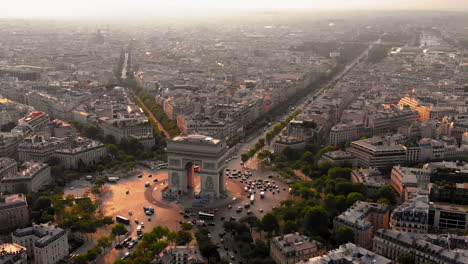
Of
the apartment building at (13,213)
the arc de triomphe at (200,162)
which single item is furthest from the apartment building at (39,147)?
the arc de triomphe at (200,162)

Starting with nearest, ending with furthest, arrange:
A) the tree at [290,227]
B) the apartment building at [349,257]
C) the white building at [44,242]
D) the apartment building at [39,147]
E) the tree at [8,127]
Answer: the apartment building at [349,257] < the white building at [44,242] < the tree at [290,227] < the apartment building at [39,147] < the tree at [8,127]

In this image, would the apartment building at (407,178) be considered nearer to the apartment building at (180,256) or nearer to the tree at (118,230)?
the apartment building at (180,256)

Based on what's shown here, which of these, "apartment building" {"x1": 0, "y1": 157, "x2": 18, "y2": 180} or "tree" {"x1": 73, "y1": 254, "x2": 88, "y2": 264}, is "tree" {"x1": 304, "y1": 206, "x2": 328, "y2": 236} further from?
"apartment building" {"x1": 0, "y1": 157, "x2": 18, "y2": 180}

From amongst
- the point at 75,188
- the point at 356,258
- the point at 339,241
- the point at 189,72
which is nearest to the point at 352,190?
the point at 339,241

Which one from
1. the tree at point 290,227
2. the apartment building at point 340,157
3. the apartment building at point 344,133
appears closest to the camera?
the tree at point 290,227

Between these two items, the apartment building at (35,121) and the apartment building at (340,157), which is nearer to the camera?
the apartment building at (340,157)

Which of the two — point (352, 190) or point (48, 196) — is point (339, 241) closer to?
point (352, 190)

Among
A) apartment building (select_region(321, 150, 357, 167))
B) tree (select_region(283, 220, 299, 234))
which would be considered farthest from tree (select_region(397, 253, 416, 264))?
apartment building (select_region(321, 150, 357, 167))

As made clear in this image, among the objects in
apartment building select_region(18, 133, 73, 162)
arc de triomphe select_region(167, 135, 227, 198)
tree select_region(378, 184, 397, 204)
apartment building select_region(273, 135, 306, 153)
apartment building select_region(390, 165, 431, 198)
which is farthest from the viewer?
apartment building select_region(273, 135, 306, 153)
